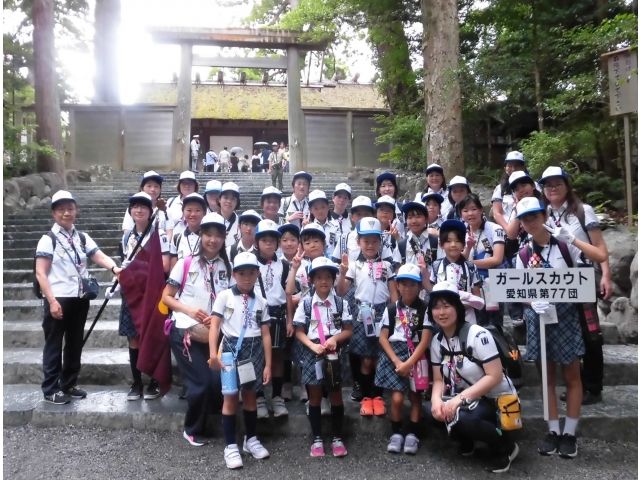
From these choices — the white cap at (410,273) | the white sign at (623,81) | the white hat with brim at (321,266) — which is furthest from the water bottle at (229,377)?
the white sign at (623,81)

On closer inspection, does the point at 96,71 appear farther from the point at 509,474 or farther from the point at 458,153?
the point at 509,474

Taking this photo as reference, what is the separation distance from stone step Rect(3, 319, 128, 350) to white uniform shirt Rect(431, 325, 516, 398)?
3.76 meters

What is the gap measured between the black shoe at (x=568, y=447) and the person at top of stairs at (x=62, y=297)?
13.0 feet

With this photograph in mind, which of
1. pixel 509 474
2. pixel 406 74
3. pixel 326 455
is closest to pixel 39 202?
pixel 406 74

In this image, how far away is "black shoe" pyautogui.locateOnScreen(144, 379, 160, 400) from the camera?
4223 millimetres

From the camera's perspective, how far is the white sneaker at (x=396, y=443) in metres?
3.49

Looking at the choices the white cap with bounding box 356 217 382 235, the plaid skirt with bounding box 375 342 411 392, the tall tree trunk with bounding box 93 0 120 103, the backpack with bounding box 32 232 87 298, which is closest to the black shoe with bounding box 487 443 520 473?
the plaid skirt with bounding box 375 342 411 392

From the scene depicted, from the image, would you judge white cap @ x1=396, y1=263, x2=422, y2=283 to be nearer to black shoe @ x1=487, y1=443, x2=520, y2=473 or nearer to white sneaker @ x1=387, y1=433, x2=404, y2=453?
white sneaker @ x1=387, y1=433, x2=404, y2=453

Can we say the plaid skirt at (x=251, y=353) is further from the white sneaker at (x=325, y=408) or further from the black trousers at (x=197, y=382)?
the white sneaker at (x=325, y=408)

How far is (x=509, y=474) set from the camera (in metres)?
3.22

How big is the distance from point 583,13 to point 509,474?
8529mm

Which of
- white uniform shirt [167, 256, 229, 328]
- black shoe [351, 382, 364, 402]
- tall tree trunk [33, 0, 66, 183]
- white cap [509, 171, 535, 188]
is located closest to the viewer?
white uniform shirt [167, 256, 229, 328]

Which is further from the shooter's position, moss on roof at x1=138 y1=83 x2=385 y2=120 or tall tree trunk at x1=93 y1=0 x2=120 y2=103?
moss on roof at x1=138 y1=83 x2=385 y2=120

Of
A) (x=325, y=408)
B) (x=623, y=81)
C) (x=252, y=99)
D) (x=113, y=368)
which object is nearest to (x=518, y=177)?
(x=623, y=81)
